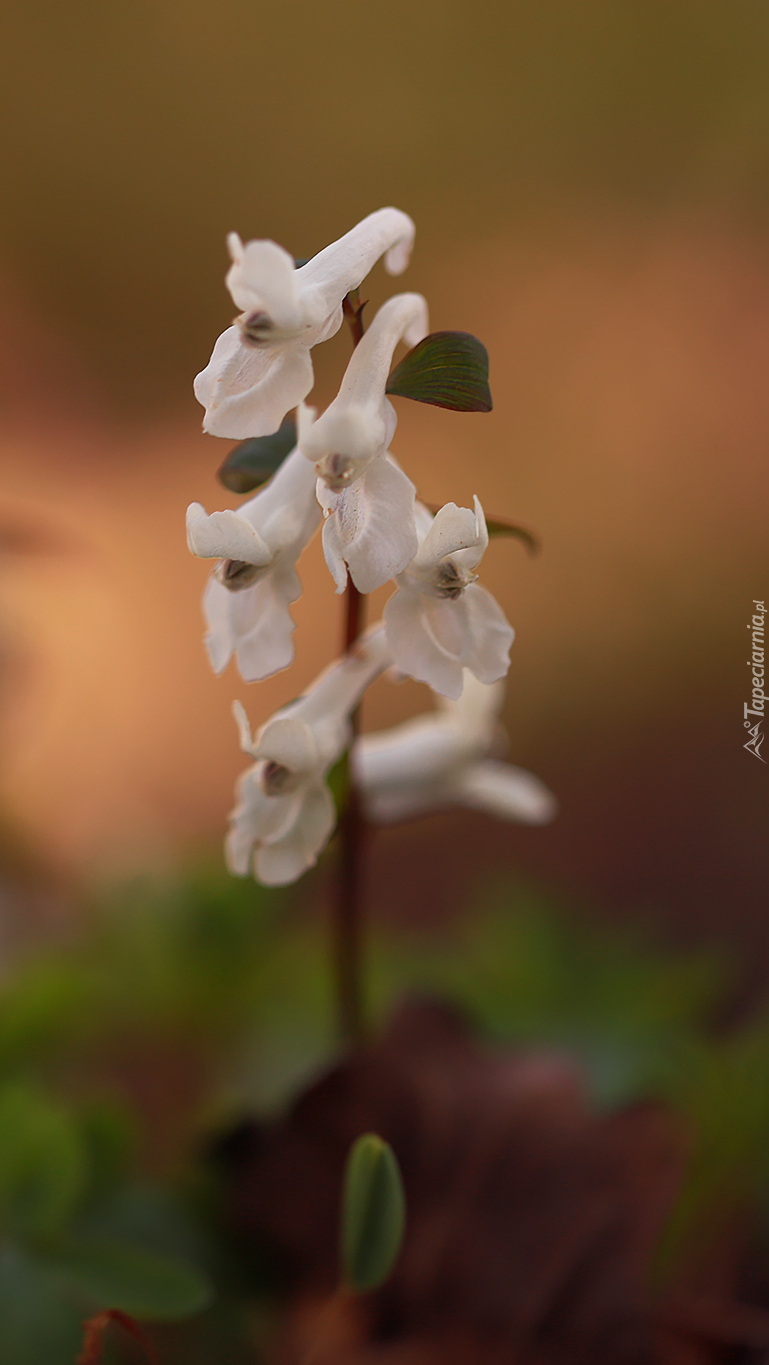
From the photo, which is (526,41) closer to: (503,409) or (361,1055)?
(503,409)

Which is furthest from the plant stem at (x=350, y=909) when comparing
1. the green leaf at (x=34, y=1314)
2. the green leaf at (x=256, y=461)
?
the green leaf at (x=34, y=1314)

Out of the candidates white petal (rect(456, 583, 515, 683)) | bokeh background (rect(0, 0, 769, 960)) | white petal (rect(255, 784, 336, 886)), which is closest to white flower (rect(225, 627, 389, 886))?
white petal (rect(255, 784, 336, 886))

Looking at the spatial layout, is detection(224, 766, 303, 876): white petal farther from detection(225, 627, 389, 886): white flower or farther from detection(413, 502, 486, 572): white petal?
detection(413, 502, 486, 572): white petal

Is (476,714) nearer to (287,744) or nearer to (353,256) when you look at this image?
(287,744)

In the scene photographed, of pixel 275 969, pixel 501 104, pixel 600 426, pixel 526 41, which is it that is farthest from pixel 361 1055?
pixel 526 41

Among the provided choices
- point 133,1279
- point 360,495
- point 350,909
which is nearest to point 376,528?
point 360,495

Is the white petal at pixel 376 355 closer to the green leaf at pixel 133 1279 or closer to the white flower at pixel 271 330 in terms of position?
the white flower at pixel 271 330
